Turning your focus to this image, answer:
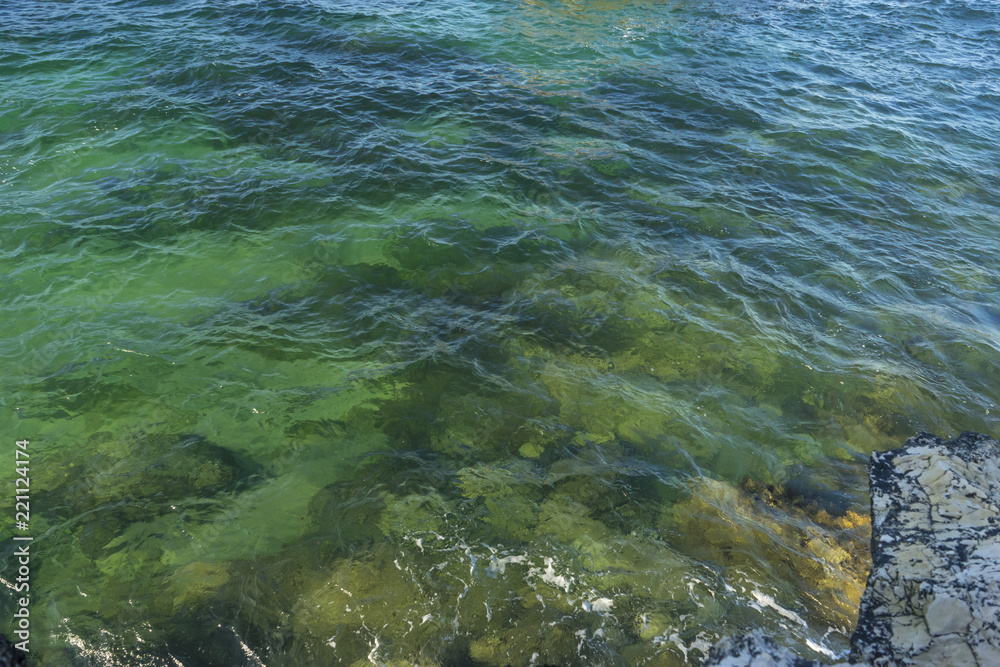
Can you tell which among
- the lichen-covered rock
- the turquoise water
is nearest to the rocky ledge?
the lichen-covered rock

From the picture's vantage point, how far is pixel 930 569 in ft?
20.0

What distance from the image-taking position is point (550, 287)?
12.6 m

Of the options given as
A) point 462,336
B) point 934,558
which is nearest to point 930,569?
point 934,558

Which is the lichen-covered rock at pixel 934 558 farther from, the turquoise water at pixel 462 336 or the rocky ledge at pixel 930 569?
the turquoise water at pixel 462 336

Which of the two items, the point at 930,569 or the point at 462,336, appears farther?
the point at 462,336

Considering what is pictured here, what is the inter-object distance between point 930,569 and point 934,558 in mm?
168

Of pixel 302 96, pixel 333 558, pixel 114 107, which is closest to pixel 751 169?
pixel 302 96

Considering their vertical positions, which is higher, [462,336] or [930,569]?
[930,569]

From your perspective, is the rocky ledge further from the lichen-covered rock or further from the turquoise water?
the turquoise water

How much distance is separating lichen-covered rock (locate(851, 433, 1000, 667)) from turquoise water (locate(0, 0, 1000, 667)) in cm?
139

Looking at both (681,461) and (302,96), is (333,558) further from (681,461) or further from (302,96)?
(302,96)

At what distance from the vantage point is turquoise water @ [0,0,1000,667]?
7559mm

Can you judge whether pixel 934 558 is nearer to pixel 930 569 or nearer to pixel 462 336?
pixel 930 569

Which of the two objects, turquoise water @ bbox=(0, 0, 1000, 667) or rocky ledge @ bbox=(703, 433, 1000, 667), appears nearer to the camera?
rocky ledge @ bbox=(703, 433, 1000, 667)
